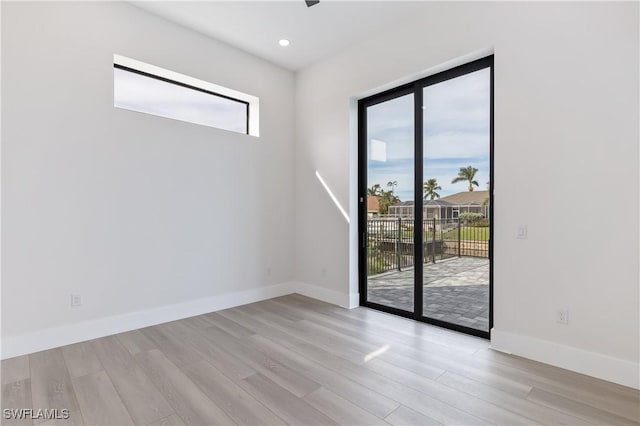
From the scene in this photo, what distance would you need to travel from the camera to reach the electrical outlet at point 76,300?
9.32 ft

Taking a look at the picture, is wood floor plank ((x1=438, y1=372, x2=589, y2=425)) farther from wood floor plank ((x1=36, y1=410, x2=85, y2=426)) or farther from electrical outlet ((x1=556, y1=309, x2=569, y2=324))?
wood floor plank ((x1=36, y1=410, x2=85, y2=426))

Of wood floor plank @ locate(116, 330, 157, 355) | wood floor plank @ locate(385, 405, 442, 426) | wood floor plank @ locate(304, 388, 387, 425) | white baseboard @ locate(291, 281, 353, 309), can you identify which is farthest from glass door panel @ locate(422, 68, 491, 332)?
wood floor plank @ locate(116, 330, 157, 355)

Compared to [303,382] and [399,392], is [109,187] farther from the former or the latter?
[399,392]

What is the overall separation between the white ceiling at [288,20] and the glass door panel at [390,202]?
83 cm

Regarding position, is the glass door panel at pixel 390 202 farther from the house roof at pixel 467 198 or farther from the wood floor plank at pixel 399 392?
the wood floor plank at pixel 399 392

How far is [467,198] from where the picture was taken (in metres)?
3.07

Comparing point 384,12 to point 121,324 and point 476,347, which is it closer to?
point 476,347

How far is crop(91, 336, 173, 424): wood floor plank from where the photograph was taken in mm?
1854

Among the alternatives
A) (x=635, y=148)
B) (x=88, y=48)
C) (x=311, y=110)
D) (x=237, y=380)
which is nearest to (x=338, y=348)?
(x=237, y=380)

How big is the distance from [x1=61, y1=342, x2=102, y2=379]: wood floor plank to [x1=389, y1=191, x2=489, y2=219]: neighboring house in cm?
313

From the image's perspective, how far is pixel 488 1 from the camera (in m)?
2.75

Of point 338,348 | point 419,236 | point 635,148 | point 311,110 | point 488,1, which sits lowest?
point 338,348

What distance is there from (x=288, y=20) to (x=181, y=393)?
3.51m

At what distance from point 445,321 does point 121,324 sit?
126 inches
